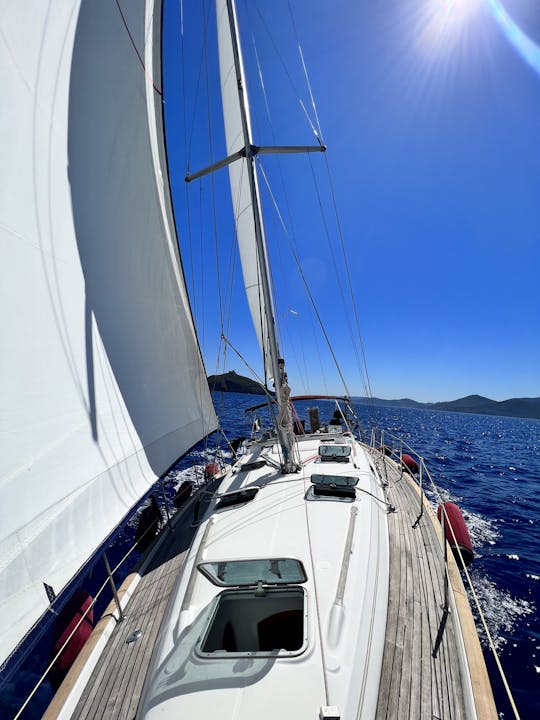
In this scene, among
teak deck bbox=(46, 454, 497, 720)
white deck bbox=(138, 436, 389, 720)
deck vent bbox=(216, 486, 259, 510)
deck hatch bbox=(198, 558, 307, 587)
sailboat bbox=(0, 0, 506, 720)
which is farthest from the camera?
deck vent bbox=(216, 486, 259, 510)

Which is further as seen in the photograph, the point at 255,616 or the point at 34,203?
the point at 255,616

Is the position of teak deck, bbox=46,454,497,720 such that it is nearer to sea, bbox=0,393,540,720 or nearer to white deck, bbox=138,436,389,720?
white deck, bbox=138,436,389,720

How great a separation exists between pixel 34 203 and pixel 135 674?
4.48 m

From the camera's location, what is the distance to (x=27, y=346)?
2.45 meters

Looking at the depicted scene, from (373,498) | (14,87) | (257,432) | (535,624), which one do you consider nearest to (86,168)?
(14,87)

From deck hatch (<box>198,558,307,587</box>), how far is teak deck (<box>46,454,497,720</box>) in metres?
0.93

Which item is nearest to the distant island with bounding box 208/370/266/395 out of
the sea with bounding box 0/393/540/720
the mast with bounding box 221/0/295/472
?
the sea with bounding box 0/393/540/720

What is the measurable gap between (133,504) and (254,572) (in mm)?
1579

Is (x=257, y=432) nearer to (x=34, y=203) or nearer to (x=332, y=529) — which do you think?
(x=332, y=529)

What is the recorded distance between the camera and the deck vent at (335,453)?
6.39 metres

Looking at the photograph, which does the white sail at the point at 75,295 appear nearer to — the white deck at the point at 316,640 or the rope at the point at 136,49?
the rope at the point at 136,49

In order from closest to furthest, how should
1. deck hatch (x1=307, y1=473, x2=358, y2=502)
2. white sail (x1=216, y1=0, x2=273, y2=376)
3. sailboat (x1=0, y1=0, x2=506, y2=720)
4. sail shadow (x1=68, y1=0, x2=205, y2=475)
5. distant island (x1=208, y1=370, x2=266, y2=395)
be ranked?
1. sailboat (x1=0, y1=0, x2=506, y2=720)
2. sail shadow (x1=68, y1=0, x2=205, y2=475)
3. deck hatch (x1=307, y1=473, x2=358, y2=502)
4. distant island (x1=208, y1=370, x2=266, y2=395)
5. white sail (x1=216, y1=0, x2=273, y2=376)

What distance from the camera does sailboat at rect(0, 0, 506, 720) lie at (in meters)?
2.27

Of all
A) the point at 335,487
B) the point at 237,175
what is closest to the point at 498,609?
the point at 335,487
